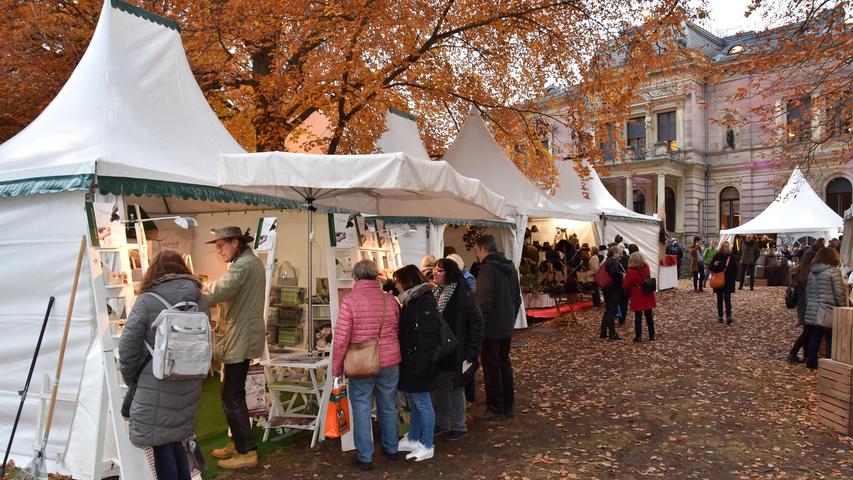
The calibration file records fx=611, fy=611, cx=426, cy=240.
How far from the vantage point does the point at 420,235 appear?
34.0 ft

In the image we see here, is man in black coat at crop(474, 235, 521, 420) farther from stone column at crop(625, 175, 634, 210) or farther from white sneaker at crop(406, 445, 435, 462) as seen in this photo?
stone column at crop(625, 175, 634, 210)

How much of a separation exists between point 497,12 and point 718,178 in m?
30.0

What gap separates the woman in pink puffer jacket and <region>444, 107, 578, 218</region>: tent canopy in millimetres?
7868

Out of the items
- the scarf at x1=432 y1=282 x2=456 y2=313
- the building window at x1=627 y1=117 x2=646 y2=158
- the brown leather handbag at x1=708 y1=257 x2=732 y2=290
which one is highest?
the building window at x1=627 y1=117 x2=646 y2=158

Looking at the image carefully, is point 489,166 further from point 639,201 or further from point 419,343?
point 639,201

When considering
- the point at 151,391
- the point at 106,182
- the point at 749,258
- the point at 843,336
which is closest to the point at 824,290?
the point at 843,336

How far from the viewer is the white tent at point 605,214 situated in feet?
48.6

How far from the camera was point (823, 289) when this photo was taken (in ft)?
23.1

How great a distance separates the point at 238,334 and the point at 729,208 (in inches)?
1490

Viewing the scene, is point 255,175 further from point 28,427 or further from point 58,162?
point 28,427

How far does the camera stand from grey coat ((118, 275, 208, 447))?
10.5ft

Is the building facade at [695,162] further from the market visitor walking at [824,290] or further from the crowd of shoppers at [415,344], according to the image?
the crowd of shoppers at [415,344]

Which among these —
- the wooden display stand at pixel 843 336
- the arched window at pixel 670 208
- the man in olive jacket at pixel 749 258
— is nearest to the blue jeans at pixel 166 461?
the wooden display stand at pixel 843 336

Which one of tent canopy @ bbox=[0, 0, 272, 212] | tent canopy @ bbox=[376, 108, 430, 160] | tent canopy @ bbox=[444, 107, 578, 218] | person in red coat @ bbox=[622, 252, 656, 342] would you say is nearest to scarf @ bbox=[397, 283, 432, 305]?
tent canopy @ bbox=[0, 0, 272, 212]
